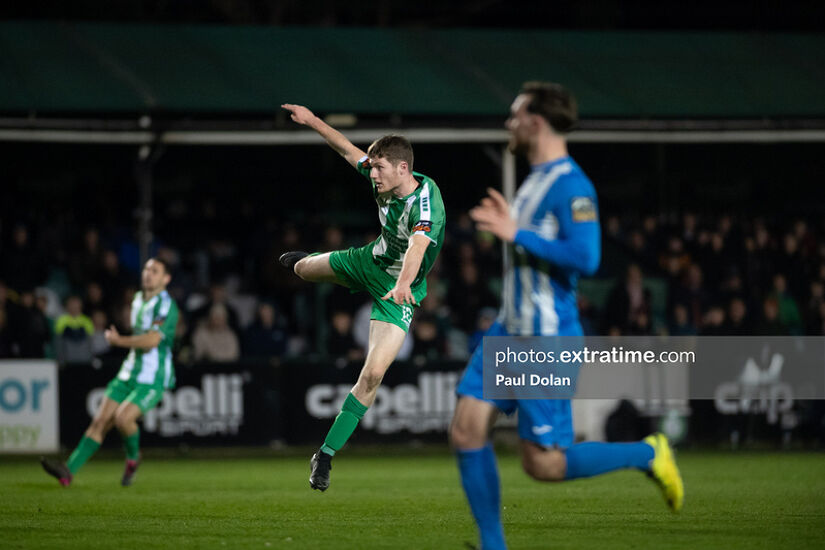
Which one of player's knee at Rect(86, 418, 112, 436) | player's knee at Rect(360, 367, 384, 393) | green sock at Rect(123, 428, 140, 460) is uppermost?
player's knee at Rect(360, 367, 384, 393)

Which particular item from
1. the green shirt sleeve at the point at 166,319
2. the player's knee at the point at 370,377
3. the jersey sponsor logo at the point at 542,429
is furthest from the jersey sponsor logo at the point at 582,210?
the green shirt sleeve at the point at 166,319

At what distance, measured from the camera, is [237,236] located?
19.0 m

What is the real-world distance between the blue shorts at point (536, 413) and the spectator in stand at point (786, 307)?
1218 centimetres

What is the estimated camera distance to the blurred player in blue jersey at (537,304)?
5.87 metres

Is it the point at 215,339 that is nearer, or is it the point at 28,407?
the point at 28,407

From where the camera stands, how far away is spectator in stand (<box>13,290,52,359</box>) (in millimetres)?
15523

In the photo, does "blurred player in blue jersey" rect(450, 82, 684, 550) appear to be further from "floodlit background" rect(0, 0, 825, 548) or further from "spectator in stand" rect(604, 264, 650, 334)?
"spectator in stand" rect(604, 264, 650, 334)

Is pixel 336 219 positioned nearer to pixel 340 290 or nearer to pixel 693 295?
pixel 340 290

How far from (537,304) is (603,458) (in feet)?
2.81

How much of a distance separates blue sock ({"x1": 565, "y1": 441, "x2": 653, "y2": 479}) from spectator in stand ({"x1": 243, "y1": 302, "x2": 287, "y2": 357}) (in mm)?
10567

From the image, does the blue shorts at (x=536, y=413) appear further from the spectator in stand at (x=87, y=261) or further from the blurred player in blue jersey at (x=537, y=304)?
the spectator in stand at (x=87, y=261)

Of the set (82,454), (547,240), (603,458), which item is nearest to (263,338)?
(82,454)

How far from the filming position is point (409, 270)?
7.45 metres

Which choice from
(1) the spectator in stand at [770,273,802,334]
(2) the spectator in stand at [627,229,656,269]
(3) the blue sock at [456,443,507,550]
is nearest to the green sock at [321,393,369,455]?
(3) the blue sock at [456,443,507,550]
